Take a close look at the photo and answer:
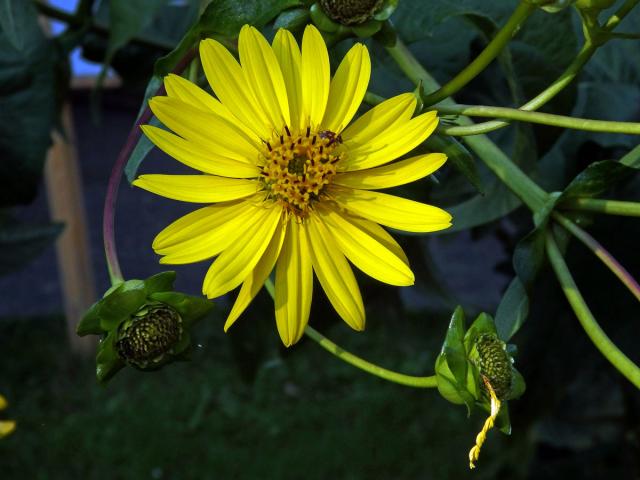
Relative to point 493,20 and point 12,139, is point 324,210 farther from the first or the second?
point 12,139

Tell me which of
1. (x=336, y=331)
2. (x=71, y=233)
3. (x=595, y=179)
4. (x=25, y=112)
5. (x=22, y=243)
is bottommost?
(x=336, y=331)

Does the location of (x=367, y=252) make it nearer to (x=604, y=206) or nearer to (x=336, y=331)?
(x=604, y=206)

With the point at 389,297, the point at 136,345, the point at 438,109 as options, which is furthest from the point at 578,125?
the point at 389,297

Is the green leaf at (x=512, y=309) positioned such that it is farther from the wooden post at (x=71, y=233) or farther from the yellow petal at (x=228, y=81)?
the wooden post at (x=71, y=233)

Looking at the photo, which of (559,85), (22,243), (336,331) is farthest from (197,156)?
(336,331)

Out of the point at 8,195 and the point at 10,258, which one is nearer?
the point at 8,195

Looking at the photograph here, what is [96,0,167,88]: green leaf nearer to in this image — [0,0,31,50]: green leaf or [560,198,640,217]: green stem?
[0,0,31,50]: green leaf

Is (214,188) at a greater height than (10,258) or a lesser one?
greater
